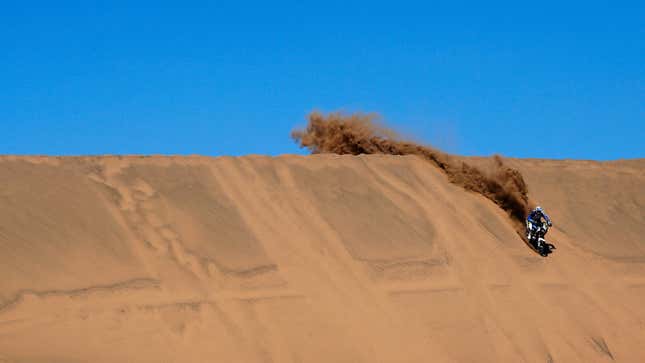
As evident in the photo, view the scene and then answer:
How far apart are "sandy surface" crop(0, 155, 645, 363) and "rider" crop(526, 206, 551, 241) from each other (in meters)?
0.34

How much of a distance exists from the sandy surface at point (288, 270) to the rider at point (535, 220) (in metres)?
0.34

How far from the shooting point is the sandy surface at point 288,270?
8.91m

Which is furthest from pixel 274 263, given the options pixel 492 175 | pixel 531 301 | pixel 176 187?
pixel 492 175

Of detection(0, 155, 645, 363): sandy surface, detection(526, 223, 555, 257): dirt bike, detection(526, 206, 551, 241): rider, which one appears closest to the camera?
detection(0, 155, 645, 363): sandy surface

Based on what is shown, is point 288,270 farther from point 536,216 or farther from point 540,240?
point 536,216

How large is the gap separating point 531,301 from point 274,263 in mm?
3336

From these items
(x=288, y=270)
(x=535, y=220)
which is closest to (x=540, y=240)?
(x=535, y=220)

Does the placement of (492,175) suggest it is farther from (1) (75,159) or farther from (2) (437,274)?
(1) (75,159)

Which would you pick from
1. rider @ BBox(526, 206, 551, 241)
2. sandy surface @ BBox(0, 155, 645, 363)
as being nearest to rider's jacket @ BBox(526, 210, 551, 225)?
rider @ BBox(526, 206, 551, 241)

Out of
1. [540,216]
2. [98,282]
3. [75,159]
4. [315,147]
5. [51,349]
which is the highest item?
[315,147]

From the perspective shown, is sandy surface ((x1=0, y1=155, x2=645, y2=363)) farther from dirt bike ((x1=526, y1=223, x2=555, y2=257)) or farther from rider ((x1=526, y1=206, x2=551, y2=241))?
rider ((x1=526, y1=206, x2=551, y2=241))

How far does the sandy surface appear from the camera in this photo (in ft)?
29.2

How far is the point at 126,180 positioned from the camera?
10.9 meters

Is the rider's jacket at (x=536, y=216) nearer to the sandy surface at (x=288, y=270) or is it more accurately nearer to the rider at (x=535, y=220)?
the rider at (x=535, y=220)
